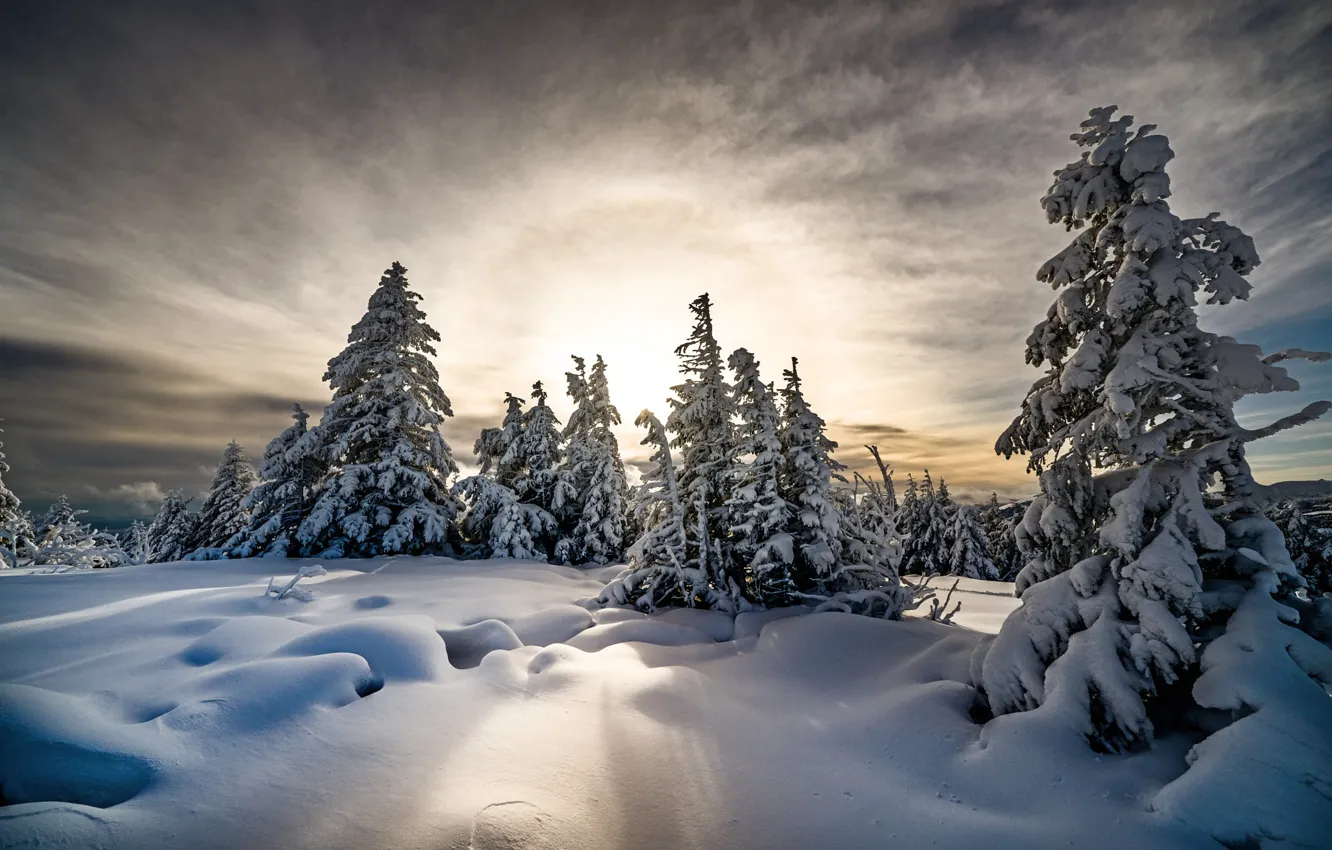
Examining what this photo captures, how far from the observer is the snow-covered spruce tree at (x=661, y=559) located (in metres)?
12.9

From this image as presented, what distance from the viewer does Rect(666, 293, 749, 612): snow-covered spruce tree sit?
1359 cm

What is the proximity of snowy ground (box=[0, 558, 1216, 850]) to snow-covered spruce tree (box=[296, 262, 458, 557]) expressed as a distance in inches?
336

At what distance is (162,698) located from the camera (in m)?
4.86

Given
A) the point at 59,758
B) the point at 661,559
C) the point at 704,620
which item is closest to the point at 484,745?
the point at 59,758

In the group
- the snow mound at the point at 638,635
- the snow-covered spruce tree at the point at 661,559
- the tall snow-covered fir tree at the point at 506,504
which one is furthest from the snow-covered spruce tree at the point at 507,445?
the snow mound at the point at 638,635

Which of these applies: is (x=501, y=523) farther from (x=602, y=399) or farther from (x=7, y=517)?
(x=7, y=517)

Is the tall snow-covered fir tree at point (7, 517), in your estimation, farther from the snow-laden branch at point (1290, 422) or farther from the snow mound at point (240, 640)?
the snow-laden branch at point (1290, 422)

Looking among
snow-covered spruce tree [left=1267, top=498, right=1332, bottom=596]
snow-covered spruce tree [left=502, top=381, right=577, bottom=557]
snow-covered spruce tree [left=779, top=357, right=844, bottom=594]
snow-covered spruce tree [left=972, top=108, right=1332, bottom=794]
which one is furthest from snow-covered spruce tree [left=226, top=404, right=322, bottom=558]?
snow-covered spruce tree [left=1267, top=498, right=1332, bottom=596]

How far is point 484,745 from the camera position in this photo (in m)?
5.14

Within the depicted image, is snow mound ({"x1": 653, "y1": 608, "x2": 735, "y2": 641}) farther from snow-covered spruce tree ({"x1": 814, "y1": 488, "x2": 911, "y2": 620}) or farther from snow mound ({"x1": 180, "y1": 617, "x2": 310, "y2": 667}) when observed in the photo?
snow mound ({"x1": 180, "y1": 617, "x2": 310, "y2": 667})

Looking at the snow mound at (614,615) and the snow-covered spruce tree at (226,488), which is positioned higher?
the snow-covered spruce tree at (226,488)

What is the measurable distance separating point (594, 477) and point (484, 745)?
17.8 meters

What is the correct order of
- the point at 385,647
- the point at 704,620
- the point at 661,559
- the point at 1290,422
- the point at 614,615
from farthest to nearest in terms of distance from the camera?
1. the point at 661,559
2. the point at 704,620
3. the point at 614,615
4. the point at 385,647
5. the point at 1290,422

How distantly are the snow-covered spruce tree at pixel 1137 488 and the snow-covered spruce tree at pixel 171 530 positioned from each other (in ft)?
151
